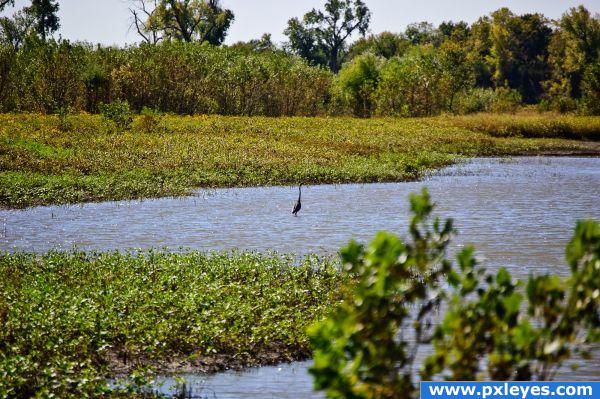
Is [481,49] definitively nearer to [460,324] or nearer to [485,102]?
[485,102]

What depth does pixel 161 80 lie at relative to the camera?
180 feet

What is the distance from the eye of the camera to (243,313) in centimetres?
1238

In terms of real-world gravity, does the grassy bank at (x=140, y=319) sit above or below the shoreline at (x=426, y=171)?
below

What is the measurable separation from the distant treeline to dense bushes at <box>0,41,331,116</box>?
62mm

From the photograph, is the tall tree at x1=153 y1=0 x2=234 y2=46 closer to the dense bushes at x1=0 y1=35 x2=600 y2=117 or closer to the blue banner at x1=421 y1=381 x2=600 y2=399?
the dense bushes at x1=0 y1=35 x2=600 y2=117

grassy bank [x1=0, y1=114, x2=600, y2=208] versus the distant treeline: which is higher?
the distant treeline

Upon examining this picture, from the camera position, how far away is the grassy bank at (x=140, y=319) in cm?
1030

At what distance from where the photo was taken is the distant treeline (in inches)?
1977

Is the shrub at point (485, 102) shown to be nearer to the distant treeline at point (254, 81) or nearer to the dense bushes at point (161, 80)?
the distant treeline at point (254, 81)

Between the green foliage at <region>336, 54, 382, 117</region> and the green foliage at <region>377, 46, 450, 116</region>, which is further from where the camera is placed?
the green foliage at <region>336, 54, 382, 117</region>

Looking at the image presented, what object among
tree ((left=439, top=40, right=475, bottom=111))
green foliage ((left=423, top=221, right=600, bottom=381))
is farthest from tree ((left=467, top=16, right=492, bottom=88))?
green foliage ((left=423, top=221, right=600, bottom=381))

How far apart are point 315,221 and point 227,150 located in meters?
13.8

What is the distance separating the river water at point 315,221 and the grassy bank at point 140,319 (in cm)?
73

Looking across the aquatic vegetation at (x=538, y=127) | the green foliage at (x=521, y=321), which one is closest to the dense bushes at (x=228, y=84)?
the aquatic vegetation at (x=538, y=127)
